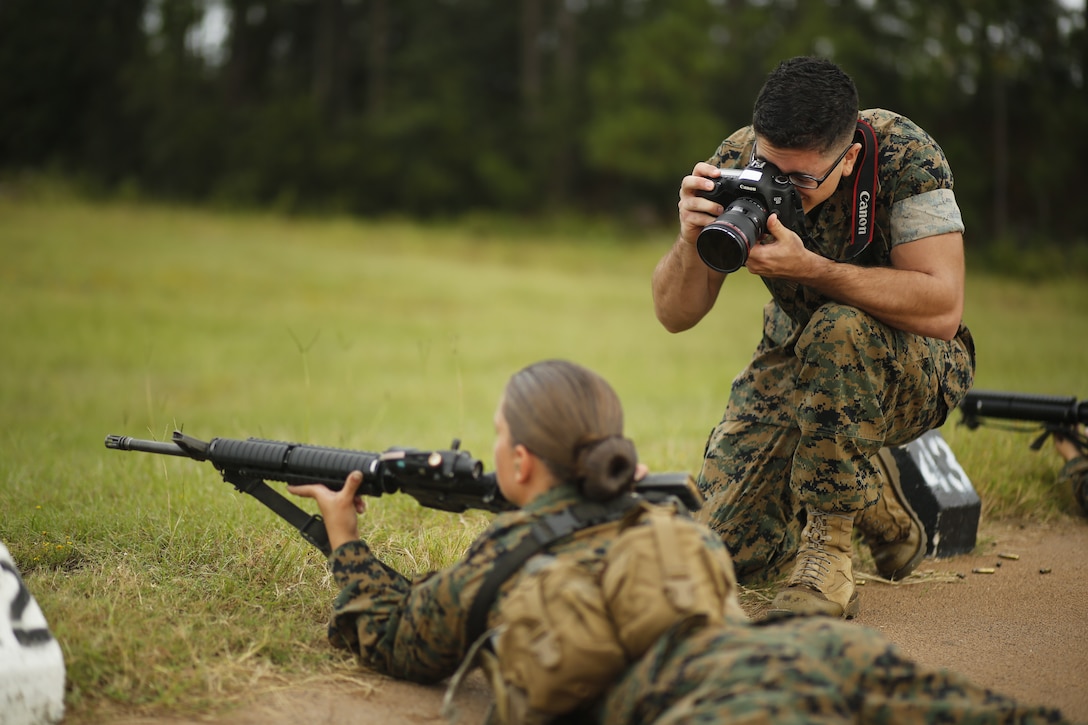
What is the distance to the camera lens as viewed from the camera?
3428 millimetres

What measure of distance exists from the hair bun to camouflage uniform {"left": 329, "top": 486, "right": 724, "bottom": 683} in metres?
0.10

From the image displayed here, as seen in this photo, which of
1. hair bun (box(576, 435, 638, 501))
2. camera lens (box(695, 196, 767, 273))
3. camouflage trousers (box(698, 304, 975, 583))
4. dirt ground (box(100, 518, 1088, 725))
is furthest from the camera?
camouflage trousers (box(698, 304, 975, 583))

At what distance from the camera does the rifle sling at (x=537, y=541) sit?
266 centimetres

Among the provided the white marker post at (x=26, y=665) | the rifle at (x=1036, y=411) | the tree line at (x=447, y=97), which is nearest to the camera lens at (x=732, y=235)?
the white marker post at (x=26, y=665)

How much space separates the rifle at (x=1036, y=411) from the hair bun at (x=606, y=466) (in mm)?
3389

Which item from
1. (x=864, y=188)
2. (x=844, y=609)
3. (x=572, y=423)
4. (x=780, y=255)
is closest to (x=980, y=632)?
(x=844, y=609)

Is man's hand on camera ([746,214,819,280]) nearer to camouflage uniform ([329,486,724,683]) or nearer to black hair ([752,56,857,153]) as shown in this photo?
black hair ([752,56,857,153])

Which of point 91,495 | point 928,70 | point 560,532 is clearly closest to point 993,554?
point 560,532

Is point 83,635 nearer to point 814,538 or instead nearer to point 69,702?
point 69,702

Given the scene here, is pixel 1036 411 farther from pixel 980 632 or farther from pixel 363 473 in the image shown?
pixel 363 473

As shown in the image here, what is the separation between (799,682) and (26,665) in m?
1.92

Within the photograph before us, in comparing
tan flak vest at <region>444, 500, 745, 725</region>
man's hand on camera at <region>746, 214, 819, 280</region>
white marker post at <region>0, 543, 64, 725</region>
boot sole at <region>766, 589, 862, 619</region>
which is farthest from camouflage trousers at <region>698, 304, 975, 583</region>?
white marker post at <region>0, 543, 64, 725</region>

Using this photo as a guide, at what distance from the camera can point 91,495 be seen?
4.75 m

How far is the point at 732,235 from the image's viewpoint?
3414 millimetres
